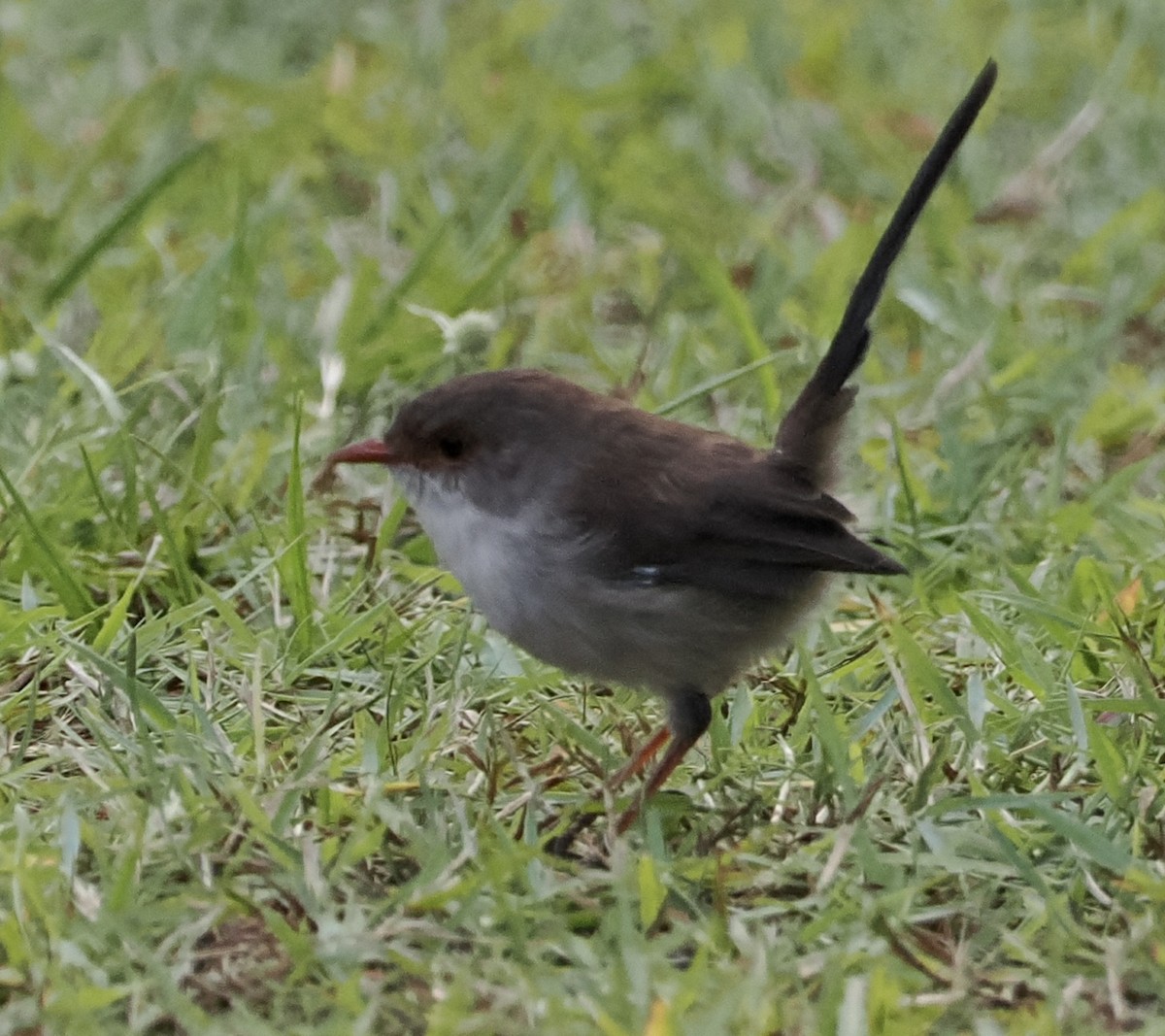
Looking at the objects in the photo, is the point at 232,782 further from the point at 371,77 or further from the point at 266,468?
the point at 371,77

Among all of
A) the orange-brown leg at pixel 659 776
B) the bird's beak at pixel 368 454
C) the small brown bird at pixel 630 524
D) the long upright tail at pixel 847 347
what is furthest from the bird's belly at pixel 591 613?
the long upright tail at pixel 847 347

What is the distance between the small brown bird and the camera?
13.0ft

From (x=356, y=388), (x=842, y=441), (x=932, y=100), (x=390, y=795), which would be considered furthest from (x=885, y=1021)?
(x=932, y=100)

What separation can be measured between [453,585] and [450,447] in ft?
2.25

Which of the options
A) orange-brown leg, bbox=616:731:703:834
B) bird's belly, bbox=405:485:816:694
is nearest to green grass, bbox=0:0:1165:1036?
orange-brown leg, bbox=616:731:703:834

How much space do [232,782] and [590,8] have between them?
602 centimetres

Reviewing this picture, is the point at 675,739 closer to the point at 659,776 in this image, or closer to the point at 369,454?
the point at 659,776

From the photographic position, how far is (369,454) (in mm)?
4328

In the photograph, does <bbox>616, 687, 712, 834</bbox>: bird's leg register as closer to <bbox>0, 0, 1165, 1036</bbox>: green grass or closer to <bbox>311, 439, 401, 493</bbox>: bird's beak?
<bbox>0, 0, 1165, 1036</bbox>: green grass

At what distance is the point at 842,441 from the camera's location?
448 centimetres

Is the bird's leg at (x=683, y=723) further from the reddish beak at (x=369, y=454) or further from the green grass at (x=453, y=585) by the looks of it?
the reddish beak at (x=369, y=454)

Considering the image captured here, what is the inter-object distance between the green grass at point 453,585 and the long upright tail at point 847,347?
0.44m

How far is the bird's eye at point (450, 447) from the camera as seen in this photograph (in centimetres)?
425

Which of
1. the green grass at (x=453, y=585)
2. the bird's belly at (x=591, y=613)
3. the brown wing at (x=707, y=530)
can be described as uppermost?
the brown wing at (x=707, y=530)
